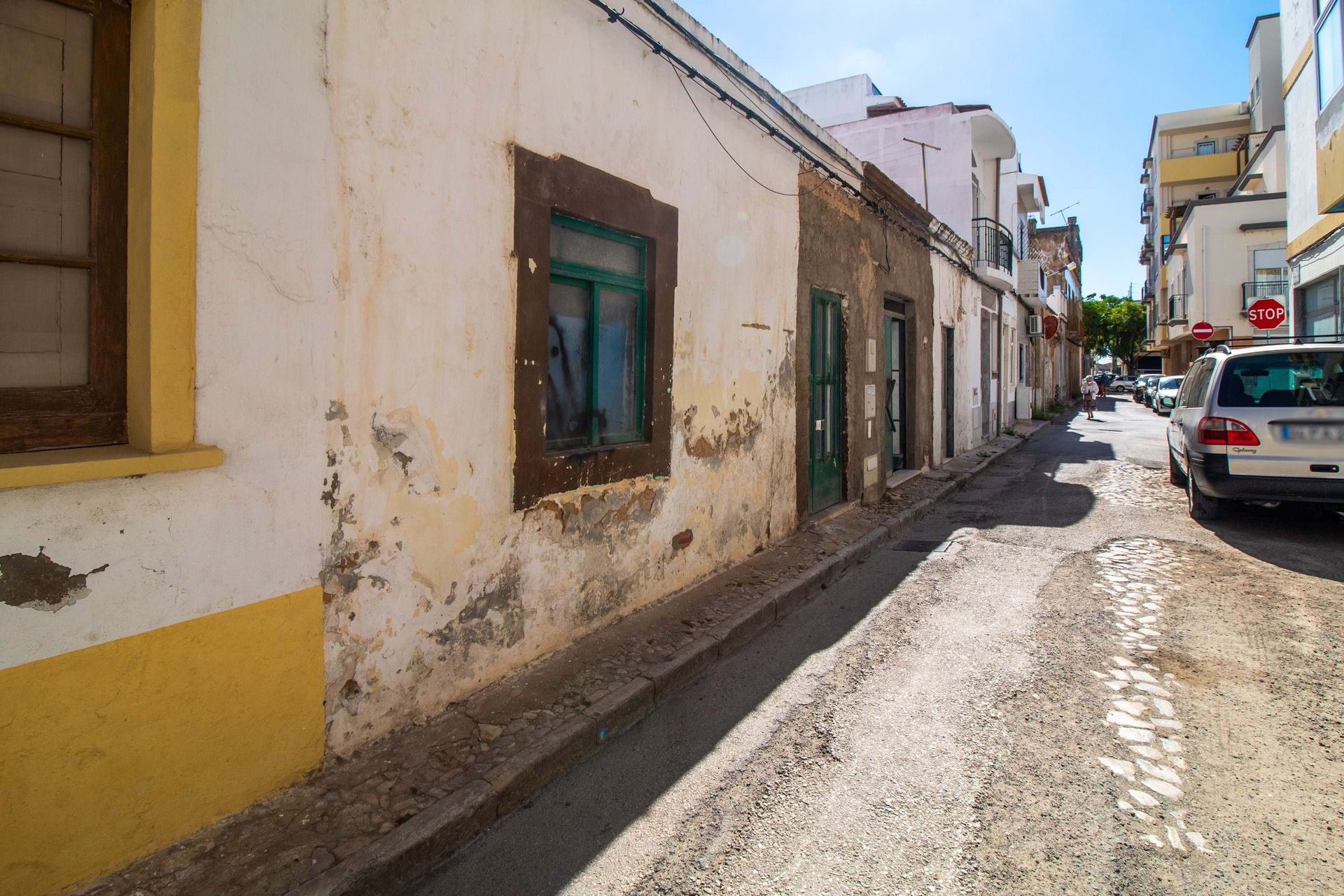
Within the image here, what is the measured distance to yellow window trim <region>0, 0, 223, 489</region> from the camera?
240 centimetres

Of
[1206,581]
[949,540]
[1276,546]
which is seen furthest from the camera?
[949,540]

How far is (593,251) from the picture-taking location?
459 centimetres

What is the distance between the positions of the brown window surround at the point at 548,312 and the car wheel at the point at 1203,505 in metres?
6.07

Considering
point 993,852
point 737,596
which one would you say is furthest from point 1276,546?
point 993,852

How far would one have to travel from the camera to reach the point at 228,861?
246 centimetres

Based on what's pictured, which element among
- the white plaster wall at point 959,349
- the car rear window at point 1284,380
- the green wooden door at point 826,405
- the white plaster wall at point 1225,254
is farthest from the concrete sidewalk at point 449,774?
the white plaster wall at point 1225,254

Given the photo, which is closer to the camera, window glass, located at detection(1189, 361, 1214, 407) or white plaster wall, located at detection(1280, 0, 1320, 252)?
window glass, located at detection(1189, 361, 1214, 407)

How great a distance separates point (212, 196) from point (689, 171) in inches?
139

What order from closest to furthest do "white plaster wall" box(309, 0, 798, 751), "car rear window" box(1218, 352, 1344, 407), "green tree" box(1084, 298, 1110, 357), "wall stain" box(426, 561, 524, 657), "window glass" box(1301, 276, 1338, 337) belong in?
"white plaster wall" box(309, 0, 798, 751), "wall stain" box(426, 561, 524, 657), "car rear window" box(1218, 352, 1344, 407), "window glass" box(1301, 276, 1338, 337), "green tree" box(1084, 298, 1110, 357)

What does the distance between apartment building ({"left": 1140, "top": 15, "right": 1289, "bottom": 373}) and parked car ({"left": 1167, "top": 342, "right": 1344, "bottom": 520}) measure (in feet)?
47.3

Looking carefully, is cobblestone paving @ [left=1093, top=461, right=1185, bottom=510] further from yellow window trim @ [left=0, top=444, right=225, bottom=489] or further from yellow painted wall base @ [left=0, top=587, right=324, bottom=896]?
yellow window trim @ [left=0, top=444, right=225, bottom=489]

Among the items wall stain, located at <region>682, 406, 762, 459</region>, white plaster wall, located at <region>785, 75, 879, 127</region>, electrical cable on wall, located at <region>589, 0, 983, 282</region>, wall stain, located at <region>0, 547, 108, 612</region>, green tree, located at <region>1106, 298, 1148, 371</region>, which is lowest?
wall stain, located at <region>0, 547, 108, 612</region>

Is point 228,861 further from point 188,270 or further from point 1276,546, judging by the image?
point 1276,546

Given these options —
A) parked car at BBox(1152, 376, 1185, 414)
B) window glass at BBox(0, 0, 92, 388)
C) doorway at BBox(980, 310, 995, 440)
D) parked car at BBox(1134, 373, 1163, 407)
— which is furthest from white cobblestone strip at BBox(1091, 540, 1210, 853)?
parked car at BBox(1134, 373, 1163, 407)
